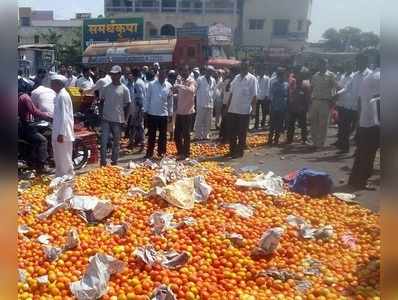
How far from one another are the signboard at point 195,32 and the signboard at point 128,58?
2.24 metres

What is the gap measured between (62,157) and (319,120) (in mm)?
4425

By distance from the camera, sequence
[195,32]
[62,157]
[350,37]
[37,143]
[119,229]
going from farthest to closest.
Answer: [195,32] < [37,143] < [62,157] < [119,229] < [350,37]

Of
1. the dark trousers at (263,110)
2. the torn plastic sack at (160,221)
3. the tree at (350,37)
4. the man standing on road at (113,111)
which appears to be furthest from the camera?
the dark trousers at (263,110)

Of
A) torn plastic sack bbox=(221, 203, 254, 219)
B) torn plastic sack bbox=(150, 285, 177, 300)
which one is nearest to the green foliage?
torn plastic sack bbox=(221, 203, 254, 219)

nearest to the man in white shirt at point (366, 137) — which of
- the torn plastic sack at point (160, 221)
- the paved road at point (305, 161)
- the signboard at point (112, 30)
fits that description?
the paved road at point (305, 161)

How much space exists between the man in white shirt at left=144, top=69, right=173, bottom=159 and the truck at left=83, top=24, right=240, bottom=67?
13226 millimetres

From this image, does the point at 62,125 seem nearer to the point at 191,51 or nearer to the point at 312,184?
the point at 312,184

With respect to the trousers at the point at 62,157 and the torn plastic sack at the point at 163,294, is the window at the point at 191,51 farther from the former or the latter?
the torn plastic sack at the point at 163,294

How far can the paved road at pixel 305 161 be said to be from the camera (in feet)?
20.5

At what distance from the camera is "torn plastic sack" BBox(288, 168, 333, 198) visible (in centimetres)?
555

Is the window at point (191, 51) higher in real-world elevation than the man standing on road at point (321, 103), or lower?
higher

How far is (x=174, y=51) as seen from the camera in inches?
894

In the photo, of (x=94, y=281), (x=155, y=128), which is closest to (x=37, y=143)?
(x=155, y=128)
